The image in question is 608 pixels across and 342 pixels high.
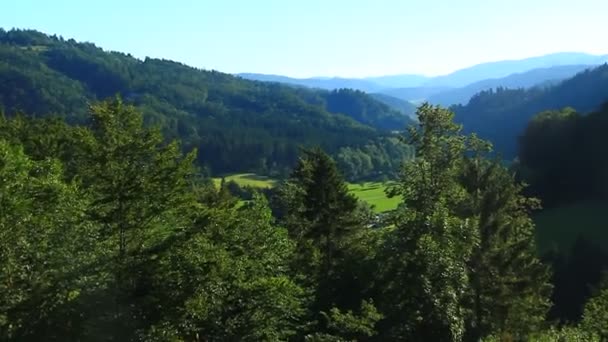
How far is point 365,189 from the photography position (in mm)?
133125

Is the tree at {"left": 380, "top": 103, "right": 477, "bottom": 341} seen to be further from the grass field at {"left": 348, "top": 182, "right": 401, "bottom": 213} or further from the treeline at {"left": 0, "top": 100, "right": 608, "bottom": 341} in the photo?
the grass field at {"left": 348, "top": 182, "right": 401, "bottom": 213}

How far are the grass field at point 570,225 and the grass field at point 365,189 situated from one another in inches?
725

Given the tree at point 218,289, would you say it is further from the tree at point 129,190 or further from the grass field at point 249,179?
the grass field at point 249,179

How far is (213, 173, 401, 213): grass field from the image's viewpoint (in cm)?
9775

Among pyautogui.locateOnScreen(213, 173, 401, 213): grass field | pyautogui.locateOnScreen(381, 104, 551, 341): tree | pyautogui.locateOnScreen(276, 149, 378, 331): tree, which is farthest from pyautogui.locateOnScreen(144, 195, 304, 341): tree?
pyautogui.locateOnScreen(213, 173, 401, 213): grass field

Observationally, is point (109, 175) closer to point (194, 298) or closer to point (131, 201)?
point (131, 201)

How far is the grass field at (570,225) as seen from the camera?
62.8 meters

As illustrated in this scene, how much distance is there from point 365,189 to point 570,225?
65.9m

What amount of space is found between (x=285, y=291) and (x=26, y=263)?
774 cm

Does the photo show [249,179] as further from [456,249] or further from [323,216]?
[456,249]

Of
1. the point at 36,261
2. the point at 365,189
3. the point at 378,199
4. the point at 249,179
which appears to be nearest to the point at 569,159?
the point at 378,199

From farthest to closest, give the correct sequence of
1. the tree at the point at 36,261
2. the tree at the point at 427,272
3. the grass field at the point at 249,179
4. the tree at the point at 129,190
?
the grass field at the point at 249,179 → the tree at the point at 129,190 → the tree at the point at 427,272 → the tree at the point at 36,261

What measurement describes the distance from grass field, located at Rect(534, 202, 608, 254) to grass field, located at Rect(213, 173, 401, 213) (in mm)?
18423

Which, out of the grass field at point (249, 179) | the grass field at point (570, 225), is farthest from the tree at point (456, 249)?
the grass field at point (249, 179)
